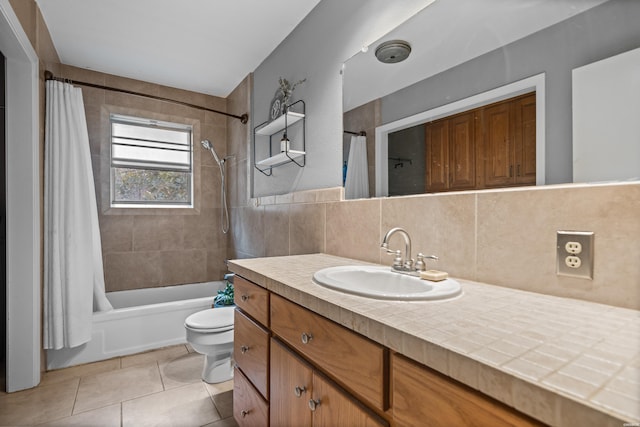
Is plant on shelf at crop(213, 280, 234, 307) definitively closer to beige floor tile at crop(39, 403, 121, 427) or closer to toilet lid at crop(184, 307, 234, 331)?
toilet lid at crop(184, 307, 234, 331)

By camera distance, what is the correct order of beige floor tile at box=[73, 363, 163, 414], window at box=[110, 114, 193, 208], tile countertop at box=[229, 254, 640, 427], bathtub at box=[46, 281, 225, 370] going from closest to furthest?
tile countertop at box=[229, 254, 640, 427] → beige floor tile at box=[73, 363, 163, 414] → bathtub at box=[46, 281, 225, 370] → window at box=[110, 114, 193, 208]

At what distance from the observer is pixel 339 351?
2.66 ft

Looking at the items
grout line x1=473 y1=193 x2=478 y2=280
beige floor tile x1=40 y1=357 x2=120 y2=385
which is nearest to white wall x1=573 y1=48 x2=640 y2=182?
grout line x1=473 y1=193 x2=478 y2=280

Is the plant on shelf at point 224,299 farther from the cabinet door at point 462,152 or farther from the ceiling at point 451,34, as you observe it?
the cabinet door at point 462,152

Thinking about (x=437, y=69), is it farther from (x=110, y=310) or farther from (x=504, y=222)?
(x=110, y=310)

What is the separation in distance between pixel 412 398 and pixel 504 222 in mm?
649

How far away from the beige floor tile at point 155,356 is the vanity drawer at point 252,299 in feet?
4.59

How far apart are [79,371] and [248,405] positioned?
1.66 meters

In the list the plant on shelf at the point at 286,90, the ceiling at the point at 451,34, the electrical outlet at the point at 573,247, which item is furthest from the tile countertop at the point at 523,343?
the plant on shelf at the point at 286,90

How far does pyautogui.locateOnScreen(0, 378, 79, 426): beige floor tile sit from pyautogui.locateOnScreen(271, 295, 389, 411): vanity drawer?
5.41ft

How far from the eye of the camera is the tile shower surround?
770mm

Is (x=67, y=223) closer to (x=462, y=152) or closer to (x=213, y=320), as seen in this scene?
(x=213, y=320)

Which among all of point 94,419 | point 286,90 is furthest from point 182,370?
point 286,90

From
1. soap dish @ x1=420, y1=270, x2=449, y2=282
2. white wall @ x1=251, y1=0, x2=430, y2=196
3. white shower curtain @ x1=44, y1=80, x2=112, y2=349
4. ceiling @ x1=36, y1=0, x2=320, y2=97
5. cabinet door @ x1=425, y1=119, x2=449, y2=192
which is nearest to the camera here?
soap dish @ x1=420, y1=270, x2=449, y2=282
